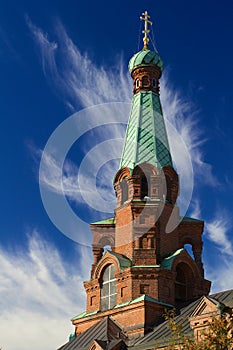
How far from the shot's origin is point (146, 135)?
40.8 m

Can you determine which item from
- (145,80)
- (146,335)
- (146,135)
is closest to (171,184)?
(146,135)

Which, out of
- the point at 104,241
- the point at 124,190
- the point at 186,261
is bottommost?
the point at 186,261

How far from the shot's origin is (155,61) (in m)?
43.7

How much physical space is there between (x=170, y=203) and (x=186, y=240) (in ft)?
9.16

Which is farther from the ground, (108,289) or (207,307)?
(108,289)

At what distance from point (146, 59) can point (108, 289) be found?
55.9 feet

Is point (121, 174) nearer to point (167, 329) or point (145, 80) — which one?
point (145, 80)

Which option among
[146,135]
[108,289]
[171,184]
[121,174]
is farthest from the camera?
[146,135]

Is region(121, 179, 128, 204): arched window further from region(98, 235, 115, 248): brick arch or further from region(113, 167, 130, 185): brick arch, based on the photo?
region(98, 235, 115, 248): brick arch

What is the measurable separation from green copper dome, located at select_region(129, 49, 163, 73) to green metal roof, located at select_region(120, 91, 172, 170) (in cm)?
218

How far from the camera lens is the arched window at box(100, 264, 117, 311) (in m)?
36.2

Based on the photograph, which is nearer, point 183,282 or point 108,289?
point 108,289

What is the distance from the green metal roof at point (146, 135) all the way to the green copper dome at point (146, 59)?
7.16ft

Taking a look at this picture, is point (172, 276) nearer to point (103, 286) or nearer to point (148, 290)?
point (148, 290)
